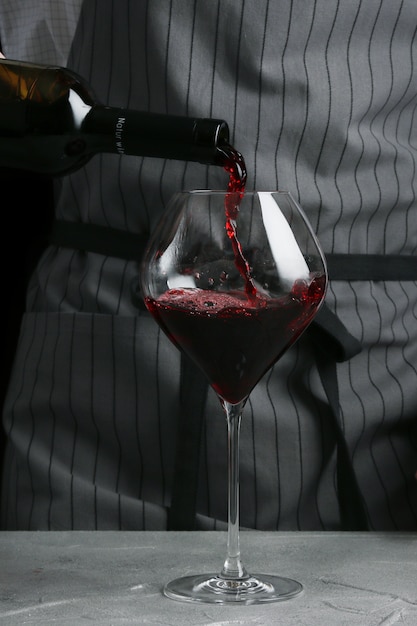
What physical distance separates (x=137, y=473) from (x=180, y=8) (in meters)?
0.51

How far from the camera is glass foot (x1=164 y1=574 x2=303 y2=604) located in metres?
0.63

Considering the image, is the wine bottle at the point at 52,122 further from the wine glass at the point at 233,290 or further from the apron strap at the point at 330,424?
the apron strap at the point at 330,424

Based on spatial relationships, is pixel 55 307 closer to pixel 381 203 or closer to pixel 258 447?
pixel 258 447

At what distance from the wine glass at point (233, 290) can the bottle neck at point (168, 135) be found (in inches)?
3.5

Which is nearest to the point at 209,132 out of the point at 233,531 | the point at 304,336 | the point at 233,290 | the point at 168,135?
the point at 168,135

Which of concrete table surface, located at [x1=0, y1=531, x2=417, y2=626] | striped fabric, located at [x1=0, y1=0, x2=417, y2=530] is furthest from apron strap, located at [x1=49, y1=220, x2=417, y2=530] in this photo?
concrete table surface, located at [x1=0, y1=531, x2=417, y2=626]

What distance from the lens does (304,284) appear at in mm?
637

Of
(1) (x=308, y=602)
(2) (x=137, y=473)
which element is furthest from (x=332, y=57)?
(1) (x=308, y=602)

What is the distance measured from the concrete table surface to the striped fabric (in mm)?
286

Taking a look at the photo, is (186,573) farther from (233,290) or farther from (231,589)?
(233,290)

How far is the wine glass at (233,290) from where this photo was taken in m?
0.62

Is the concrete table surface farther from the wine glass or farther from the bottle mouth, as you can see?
the bottle mouth

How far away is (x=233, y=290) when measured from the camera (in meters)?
0.62

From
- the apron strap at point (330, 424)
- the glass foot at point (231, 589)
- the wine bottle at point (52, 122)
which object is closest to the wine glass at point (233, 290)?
the glass foot at point (231, 589)
